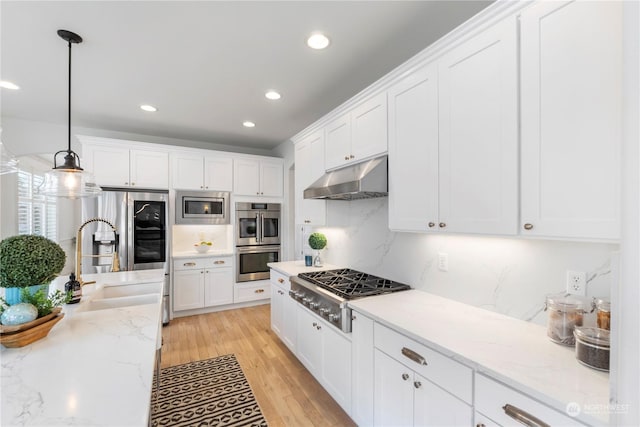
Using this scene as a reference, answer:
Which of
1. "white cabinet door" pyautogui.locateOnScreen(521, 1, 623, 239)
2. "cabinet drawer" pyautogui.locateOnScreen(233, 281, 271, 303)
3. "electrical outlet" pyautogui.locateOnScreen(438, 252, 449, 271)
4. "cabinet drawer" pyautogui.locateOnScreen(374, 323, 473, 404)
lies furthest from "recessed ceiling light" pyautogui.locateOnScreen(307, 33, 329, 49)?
"cabinet drawer" pyautogui.locateOnScreen(233, 281, 271, 303)

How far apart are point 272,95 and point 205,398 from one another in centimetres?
290

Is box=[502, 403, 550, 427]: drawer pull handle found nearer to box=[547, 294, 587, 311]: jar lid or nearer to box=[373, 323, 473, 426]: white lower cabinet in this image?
box=[373, 323, 473, 426]: white lower cabinet

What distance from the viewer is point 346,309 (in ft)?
6.19

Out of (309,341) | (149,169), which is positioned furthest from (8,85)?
(309,341)

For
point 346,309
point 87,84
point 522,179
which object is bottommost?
point 346,309

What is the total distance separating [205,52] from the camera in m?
2.13

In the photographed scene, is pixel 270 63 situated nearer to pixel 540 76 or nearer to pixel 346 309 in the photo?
pixel 540 76

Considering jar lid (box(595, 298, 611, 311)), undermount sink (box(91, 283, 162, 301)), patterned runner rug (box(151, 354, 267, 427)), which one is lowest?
patterned runner rug (box(151, 354, 267, 427))

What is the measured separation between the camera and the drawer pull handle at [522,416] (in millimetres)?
912

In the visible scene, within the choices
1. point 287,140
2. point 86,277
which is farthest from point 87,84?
point 287,140

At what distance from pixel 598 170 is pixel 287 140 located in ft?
13.7

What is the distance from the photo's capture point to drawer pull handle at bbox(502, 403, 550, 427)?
2.99 ft

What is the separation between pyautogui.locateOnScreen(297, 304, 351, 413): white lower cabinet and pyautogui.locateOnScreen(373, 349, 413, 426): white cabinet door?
1.00 ft

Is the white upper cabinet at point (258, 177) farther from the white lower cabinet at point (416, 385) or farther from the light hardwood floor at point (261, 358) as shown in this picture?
the white lower cabinet at point (416, 385)
